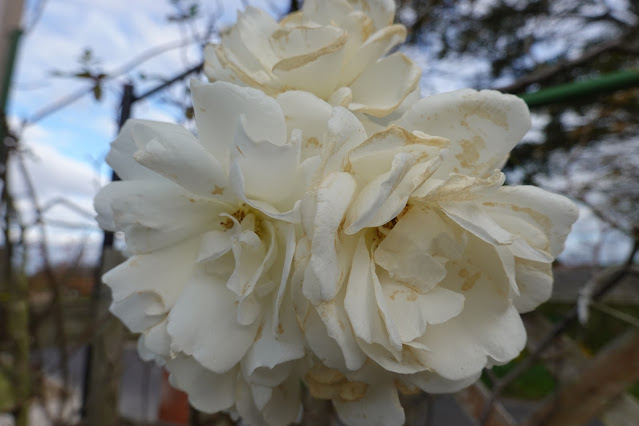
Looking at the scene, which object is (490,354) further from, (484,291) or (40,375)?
(40,375)

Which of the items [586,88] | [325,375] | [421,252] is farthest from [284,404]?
[586,88]

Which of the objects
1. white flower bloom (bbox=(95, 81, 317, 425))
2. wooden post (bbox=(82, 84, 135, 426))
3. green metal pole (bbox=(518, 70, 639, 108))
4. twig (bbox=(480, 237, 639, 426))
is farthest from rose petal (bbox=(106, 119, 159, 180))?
twig (bbox=(480, 237, 639, 426))

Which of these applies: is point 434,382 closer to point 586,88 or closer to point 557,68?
point 586,88

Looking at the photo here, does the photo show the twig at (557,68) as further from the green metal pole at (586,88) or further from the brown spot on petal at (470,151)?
the brown spot on petal at (470,151)

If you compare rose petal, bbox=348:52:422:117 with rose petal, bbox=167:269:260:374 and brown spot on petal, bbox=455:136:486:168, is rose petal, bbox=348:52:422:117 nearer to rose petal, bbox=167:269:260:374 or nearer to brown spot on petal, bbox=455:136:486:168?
brown spot on petal, bbox=455:136:486:168

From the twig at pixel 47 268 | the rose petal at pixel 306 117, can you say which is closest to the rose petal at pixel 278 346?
the rose petal at pixel 306 117
